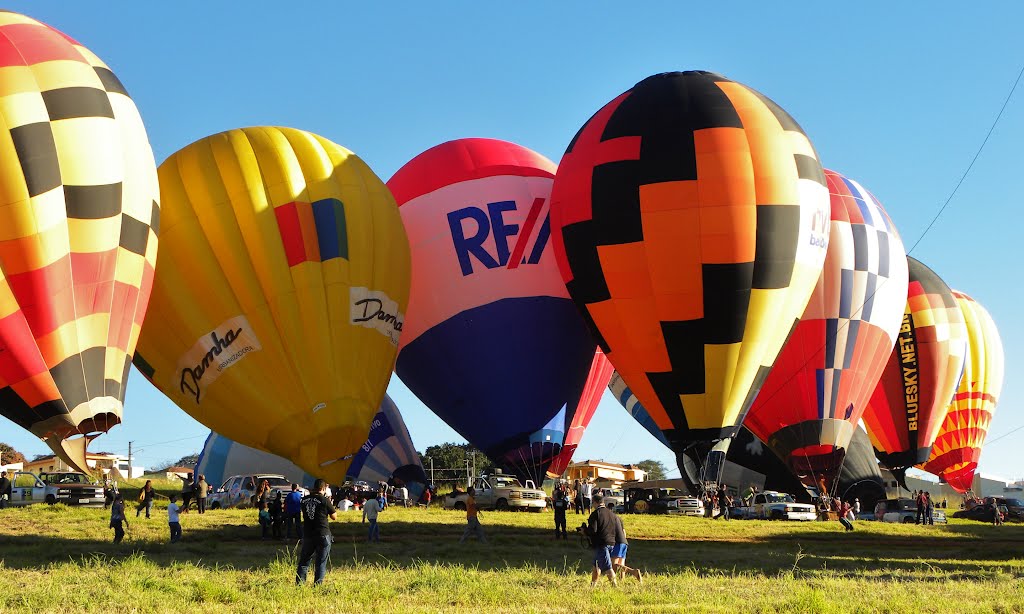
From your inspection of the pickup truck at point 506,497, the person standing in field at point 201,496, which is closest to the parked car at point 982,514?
the pickup truck at point 506,497

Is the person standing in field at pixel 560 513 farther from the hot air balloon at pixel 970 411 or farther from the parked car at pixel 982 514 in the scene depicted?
the parked car at pixel 982 514

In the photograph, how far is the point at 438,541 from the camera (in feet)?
63.6

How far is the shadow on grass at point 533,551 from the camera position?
15.2 meters

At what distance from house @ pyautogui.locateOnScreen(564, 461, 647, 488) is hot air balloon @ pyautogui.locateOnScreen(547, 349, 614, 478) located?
3551 cm

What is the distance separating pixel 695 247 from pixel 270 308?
792cm

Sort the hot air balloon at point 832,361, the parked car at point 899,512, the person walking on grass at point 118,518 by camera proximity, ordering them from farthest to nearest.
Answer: the parked car at point 899,512, the hot air balloon at point 832,361, the person walking on grass at point 118,518

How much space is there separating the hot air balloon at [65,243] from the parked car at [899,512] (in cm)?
2474

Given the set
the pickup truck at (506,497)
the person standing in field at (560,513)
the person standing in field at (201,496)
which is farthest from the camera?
the pickup truck at (506,497)

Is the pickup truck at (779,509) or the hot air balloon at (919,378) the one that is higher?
the hot air balloon at (919,378)

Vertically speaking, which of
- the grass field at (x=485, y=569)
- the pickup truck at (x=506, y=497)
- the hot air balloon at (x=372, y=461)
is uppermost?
the hot air balloon at (x=372, y=461)

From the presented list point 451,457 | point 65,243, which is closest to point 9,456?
point 451,457

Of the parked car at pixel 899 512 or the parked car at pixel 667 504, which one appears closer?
the parked car at pixel 667 504

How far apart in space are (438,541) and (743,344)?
270 inches

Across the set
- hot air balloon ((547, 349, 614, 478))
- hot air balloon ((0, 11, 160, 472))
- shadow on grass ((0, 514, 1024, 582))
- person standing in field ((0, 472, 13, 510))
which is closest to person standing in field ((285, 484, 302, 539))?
shadow on grass ((0, 514, 1024, 582))
